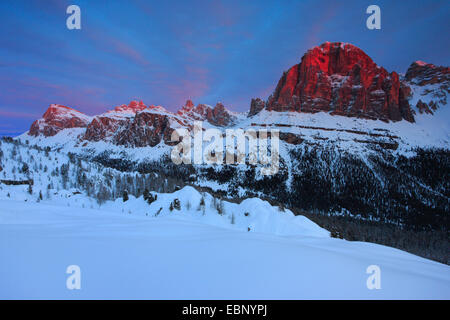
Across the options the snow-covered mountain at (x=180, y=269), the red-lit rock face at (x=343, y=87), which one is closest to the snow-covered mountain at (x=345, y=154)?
the red-lit rock face at (x=343, y=87)

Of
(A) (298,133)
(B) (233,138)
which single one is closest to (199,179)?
(B) (233,138)

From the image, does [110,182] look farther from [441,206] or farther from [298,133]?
[441,206]

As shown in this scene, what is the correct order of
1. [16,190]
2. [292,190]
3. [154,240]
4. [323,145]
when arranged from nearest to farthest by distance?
[154,240] < [16,190] < [292,190] < [323,145]

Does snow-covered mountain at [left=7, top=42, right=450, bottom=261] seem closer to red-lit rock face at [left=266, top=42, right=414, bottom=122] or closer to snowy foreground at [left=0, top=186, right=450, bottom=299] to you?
red-lit rock face at [left=266, top=42, right=414, bottom=122]

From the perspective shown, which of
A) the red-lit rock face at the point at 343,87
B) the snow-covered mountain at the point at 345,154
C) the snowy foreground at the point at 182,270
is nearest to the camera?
the snowy foreground at the point at 182,270

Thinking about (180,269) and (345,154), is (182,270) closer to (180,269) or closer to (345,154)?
(180,269)

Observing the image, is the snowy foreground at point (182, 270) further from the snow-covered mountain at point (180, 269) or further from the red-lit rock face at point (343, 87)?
the red-lit rock face at point (343, 87)

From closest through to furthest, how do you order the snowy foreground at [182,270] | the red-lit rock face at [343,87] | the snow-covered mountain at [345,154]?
the snowy foreground at [182,270] < the snow-covered mountain at [345,154] < the red-lit rock face at [343,87]

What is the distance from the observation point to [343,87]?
592 ft

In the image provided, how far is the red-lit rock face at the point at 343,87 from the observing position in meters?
178

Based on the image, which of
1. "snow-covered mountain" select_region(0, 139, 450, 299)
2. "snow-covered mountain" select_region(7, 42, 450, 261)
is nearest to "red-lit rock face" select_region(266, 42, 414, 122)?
"snow-covered mountain" select_region(7, 42, 450, 261)

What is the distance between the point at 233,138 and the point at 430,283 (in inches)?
6104

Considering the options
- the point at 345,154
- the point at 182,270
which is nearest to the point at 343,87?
the point at 345,154

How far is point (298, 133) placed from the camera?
155 metres
